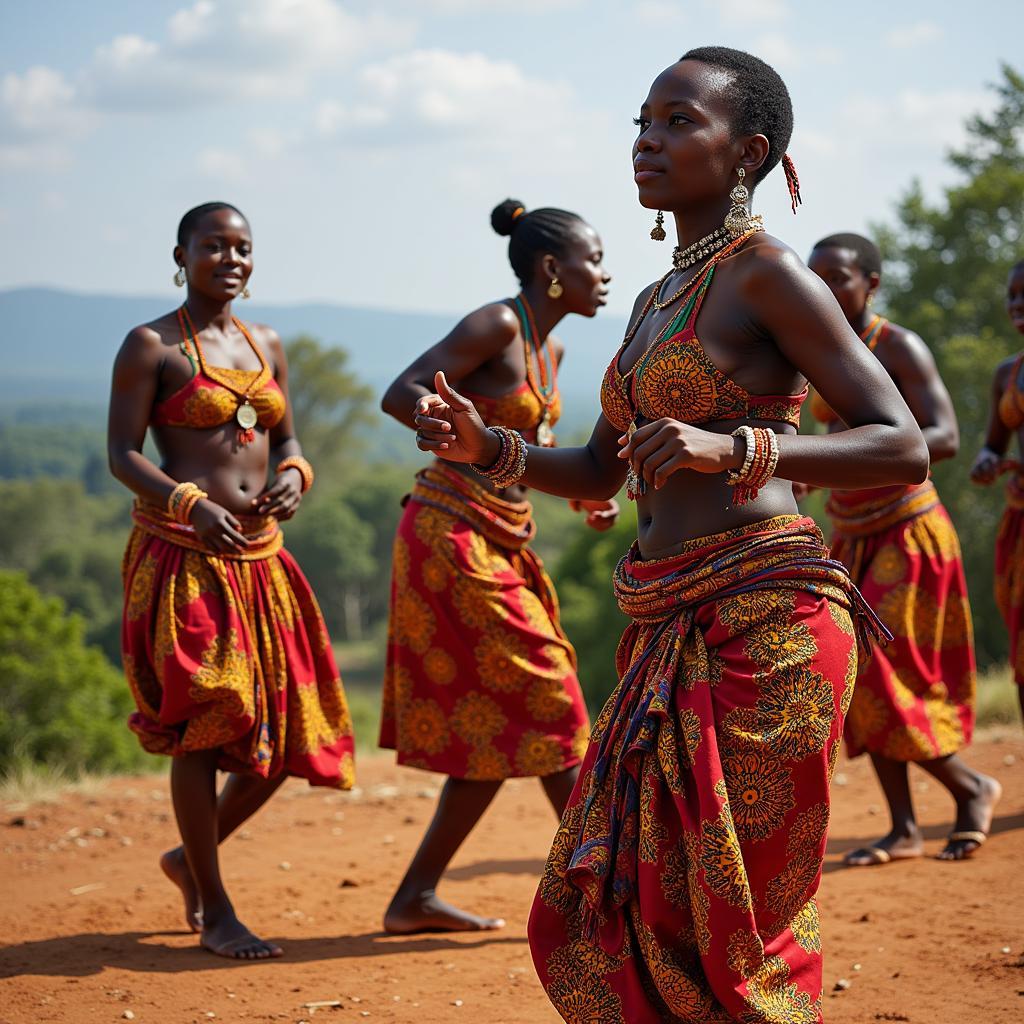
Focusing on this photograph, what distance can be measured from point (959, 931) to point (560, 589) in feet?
104

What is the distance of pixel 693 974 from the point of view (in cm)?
281

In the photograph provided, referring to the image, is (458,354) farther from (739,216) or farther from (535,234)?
(739,216)

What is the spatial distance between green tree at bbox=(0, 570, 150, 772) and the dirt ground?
12085 mm

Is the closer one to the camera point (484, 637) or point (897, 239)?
point (484, 637)

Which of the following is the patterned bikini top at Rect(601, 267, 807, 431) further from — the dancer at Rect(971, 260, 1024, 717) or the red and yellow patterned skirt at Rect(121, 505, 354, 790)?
the dancer at Rect(971, 260, 1024, 717)

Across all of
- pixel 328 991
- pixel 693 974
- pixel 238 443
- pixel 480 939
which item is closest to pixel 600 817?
pixel 693 974

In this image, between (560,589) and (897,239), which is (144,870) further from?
(560,589)

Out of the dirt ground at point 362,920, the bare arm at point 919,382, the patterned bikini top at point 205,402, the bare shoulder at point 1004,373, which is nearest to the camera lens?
the dirt ground at point 362,920

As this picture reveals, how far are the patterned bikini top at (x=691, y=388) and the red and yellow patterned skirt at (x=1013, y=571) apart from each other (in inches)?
145

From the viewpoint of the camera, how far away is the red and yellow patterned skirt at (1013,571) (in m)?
6.30

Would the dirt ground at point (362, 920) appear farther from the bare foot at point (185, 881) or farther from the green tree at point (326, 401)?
the green tree at point (326, 401)

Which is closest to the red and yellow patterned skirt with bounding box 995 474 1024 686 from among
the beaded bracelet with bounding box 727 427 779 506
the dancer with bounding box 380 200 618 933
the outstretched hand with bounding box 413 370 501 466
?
the dancer with bounding box 380 200 618 933

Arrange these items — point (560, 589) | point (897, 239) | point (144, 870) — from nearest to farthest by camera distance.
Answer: point (144, 870) → point (897, 239) → point (560, 589)

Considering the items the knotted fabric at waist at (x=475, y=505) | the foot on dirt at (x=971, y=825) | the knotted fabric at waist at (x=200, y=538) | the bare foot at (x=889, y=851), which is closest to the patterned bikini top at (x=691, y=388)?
the knotted fabric at waist at (x=475, y=505)
